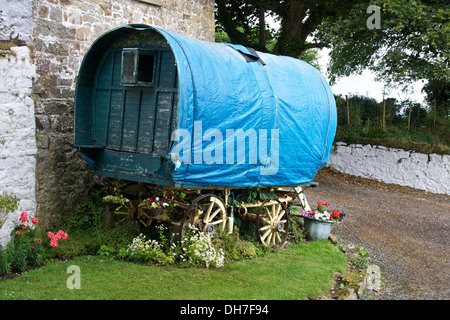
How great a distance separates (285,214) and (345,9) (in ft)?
33.5

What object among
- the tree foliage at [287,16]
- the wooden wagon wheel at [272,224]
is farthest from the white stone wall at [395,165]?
the wooden wagon wheel at [272,224]

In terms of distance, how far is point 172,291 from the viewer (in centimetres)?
554

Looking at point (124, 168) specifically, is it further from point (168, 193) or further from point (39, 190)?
point (39, 190)

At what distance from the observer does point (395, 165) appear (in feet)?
49.6

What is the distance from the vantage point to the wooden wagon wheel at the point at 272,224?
25.4 ft

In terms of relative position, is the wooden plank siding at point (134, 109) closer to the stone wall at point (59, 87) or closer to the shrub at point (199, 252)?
the stone wall at point (59, 87)

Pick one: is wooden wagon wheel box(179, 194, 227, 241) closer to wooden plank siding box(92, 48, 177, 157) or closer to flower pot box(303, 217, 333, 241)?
wooden plank siding box(92, 48, 177, 157)

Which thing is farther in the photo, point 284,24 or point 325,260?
point 284,24

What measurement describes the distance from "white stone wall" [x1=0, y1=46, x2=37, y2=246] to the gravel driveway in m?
5.02

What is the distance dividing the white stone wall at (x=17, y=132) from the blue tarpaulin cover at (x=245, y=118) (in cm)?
209

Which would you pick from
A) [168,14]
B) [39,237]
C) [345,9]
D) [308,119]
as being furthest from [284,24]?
[39,237]

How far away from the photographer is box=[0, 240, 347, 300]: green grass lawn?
5395 millimetres
